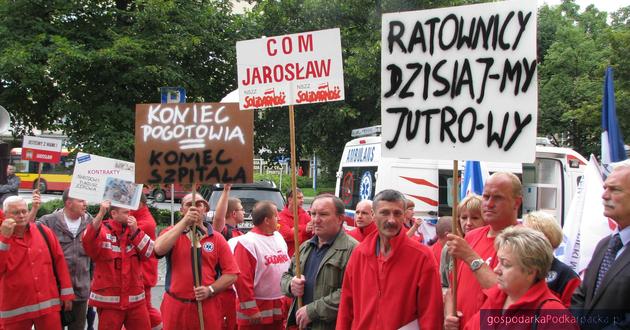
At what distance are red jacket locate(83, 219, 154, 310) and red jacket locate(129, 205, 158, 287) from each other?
0.31m

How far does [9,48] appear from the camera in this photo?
15633 millimetres

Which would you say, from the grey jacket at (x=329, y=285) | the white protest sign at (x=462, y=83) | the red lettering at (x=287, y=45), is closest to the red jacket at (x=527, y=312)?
the white protest sign at (x=462, y=83)

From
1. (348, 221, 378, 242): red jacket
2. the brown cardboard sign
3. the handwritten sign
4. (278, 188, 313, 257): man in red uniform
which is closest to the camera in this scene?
the brown cardboard sign

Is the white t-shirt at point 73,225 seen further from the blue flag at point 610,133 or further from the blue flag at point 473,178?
the blue flag at point 610,133

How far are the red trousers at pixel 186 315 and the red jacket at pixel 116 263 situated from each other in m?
0.97

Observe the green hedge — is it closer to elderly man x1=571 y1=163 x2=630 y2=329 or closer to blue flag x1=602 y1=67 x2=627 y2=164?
blue flag x1=602 y1=67 x2=627 y2=164

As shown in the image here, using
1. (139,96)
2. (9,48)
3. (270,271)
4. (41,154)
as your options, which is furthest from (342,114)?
(270,271)

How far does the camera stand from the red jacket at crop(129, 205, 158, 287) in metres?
6.94

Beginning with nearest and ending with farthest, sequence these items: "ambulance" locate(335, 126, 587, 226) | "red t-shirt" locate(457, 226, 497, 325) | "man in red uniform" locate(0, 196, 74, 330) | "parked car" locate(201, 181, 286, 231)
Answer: "red t-shirt" locate(457, 226, 497, 325), "man in red uniform" locate(0, 196, 74, 330), "ambulance" locate(335, 126, 587, 226), "parked car" locate(201, 181, 286, 231)

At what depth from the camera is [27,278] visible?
5.97 metres

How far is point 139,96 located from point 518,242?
15.3 m

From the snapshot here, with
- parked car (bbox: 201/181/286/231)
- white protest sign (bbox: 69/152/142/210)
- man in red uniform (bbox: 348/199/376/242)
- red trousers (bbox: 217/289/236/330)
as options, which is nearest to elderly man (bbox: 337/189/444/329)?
red trousers (bbox: 217/289/236/330)

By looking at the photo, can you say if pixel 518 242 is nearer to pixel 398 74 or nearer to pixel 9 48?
pixel 398 74

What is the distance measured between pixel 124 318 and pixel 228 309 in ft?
3.88
